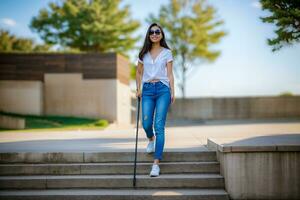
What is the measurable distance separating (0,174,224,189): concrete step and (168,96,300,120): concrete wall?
58.8 feet

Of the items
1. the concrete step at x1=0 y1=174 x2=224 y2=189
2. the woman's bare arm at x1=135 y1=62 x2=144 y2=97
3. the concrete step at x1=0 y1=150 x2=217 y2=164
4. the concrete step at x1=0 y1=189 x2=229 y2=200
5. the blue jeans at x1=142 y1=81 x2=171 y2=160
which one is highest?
the woman's bare arm at x1=135 y1=62 x2=144 y2=97

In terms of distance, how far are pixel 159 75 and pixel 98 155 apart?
153cm

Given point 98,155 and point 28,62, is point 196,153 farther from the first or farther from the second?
point 28,62

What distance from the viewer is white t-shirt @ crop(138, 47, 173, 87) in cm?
475

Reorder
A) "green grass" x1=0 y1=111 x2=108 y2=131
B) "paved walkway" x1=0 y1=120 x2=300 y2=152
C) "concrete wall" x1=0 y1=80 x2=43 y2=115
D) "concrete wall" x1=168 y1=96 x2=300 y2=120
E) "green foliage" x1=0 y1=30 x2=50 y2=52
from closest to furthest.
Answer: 1. "paved walkway" x1=0 y1=120 x2=300 y2=152
2. "green grass" x1=0 y1=111 x2=108 y2=131
3. "concrete wall" x1=0 y1=80 x2=43 y2=115
4. "concrete wall" x1=168 y1=96 x2=300 y2=120
5. "green foliage" x1=0 y1=30 x2=50 y2=52

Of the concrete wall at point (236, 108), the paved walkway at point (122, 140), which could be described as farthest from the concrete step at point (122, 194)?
the concrete wall at point (236, 108)

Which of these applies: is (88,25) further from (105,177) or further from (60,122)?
(105,177)

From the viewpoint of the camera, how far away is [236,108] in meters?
21.9

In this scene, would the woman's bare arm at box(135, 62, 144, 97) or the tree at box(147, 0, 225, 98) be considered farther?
the tree at box(147, 0, 225, 98)

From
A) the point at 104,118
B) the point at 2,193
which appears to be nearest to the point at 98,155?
the point at 2,193

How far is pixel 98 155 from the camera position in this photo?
16.4 ft

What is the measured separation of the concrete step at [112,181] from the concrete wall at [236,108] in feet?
58.8

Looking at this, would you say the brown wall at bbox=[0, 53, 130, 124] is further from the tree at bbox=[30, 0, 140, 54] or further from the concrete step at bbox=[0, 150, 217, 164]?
the concrete step at bbox=[0, 150, 217, 164]

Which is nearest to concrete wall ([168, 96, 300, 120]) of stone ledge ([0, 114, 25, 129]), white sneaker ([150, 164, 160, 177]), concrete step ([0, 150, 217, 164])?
stone ledge ([0, 114, 25, 129])
